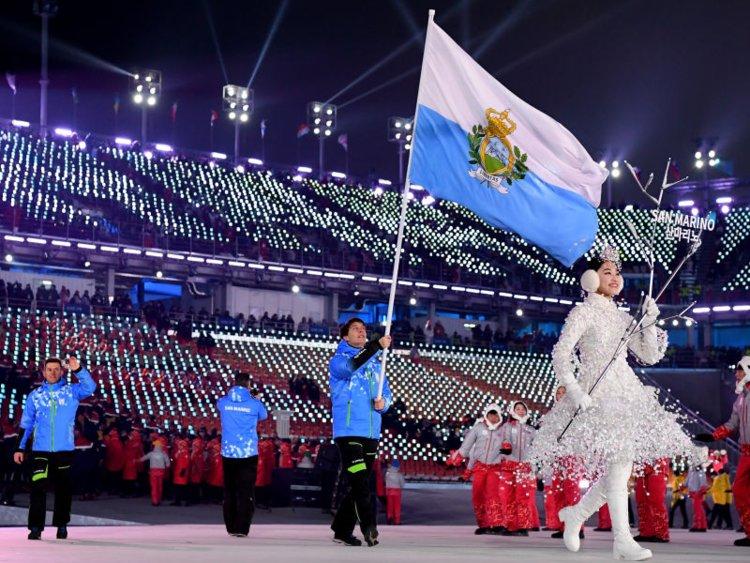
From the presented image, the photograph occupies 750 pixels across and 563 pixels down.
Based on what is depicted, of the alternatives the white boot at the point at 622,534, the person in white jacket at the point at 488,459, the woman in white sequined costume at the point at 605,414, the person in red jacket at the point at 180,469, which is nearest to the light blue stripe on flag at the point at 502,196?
the woman in white sequined costume at the point at 605,414

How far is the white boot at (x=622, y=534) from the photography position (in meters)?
8.30

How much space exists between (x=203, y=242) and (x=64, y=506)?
3351 centimetres

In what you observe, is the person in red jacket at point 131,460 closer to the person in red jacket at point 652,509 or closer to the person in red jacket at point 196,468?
the person in red jacket at point 196,468

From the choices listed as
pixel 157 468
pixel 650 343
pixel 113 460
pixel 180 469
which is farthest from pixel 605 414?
pixel 113 460

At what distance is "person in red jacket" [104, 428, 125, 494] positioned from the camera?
23750mm

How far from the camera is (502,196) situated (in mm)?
10664

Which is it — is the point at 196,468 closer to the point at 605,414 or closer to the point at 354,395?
the point at 354,395

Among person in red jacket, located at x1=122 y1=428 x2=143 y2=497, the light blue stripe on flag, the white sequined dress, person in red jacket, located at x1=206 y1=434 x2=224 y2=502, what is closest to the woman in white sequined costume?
the white sequined dress

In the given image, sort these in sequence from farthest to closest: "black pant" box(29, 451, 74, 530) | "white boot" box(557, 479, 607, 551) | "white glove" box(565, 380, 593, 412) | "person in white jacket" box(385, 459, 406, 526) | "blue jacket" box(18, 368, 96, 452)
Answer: "person in white jacket" box(385, 459, 406, 526)
"blue jacket" box(18, 368, 96, 452)
"black pant" box(29, 451, 74, 530)
"white boot" box(557, 479, 607, 551)
"white glove" box(565, 380, 593, 412)

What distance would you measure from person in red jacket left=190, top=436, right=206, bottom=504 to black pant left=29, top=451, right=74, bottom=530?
12.3 meters

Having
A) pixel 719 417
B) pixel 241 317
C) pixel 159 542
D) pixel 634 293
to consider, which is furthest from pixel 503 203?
pixel 634 293

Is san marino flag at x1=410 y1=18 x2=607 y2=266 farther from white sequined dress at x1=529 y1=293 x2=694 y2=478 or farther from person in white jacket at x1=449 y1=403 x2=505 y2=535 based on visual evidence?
person in white jacket at x1=449 y1=403 x2=505 y2=535

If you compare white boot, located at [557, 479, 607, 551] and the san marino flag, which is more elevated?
the san marino flag

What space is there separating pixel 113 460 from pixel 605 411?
16460 millimetres
